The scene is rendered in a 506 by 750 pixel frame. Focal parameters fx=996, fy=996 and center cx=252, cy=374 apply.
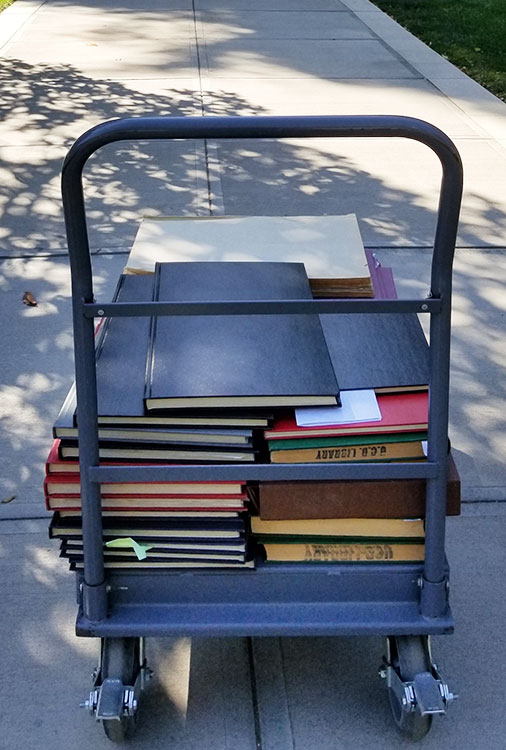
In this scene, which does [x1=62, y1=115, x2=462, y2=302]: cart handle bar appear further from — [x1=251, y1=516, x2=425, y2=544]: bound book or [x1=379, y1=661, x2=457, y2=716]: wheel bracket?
[x1=379, y1=661, x2=457, y2=716]: wheel bracket

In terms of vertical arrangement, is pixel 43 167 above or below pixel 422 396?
below

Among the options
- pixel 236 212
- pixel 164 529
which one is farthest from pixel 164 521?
pixel 236 212

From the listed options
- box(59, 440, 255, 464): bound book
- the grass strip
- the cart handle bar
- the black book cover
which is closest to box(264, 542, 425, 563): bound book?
box(59, 440, 255, 464): bound book

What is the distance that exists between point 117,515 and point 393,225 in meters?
3.84

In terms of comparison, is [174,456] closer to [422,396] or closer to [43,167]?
[422,396]

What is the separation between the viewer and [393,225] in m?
5.65

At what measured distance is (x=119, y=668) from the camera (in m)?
2.24

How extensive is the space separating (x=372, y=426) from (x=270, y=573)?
0.40 m

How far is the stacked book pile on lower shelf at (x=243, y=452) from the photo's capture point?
211 cm

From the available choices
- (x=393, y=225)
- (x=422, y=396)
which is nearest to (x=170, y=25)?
(x=393, y=225)

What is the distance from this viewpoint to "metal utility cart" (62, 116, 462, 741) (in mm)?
1815

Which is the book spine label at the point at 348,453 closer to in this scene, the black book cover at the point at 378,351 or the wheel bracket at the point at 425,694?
the black book cover at the point at 378,351

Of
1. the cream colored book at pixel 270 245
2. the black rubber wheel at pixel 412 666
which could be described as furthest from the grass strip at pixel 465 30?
the black rubber wheel at pixel 412 666

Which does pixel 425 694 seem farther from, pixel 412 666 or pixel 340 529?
pixel 340 529
